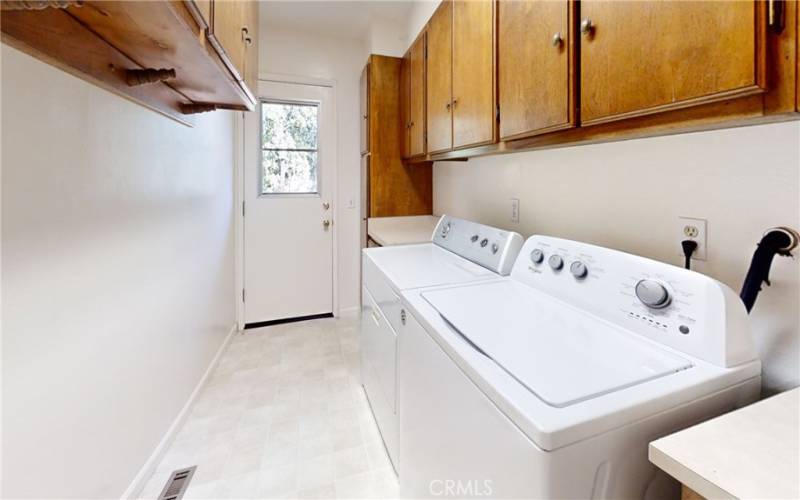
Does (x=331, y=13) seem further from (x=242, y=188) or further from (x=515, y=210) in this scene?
(x=515, y=210)

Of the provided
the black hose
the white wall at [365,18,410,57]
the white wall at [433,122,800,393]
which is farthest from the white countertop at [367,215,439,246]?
the black hose

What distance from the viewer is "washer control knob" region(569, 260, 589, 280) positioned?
1038 millimetres

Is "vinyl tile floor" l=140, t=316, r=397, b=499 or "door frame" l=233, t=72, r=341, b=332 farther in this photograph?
"door frame" l=233, t=72, r=341, b=332

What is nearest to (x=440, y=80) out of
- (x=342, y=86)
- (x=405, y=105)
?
(x=405, y=105)

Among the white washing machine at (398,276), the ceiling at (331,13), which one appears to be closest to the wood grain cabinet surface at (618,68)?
the white washing machine at (398,276)

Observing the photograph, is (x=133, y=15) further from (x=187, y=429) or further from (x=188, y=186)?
(x=187, y=429)

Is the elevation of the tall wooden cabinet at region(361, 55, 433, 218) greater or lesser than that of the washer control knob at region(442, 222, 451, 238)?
greater

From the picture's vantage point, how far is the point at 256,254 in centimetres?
312

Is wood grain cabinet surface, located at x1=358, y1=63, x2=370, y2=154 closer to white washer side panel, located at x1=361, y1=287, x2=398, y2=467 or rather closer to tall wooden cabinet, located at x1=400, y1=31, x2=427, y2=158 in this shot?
tall wooden cabinet, located at x1=400, y1=31, x2=427, y2=158

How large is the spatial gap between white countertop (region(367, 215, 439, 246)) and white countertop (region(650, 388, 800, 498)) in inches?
69.3

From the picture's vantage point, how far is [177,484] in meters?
1.46

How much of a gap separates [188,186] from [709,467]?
2232 mm

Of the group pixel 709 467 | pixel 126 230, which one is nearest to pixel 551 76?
pixel 709 467
